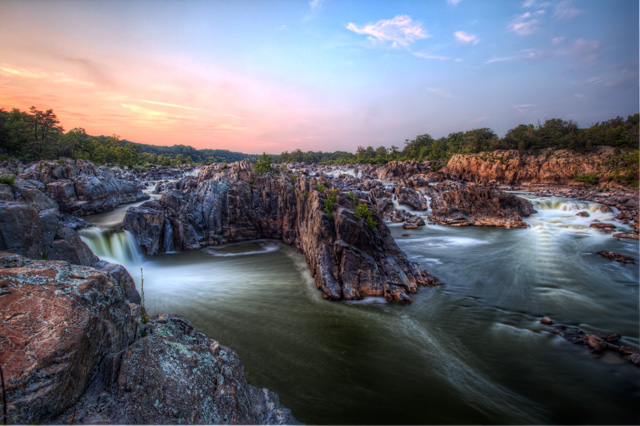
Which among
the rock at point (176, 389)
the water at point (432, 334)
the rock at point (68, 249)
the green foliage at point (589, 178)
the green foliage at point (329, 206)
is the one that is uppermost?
the green foliage at point (589, 178)

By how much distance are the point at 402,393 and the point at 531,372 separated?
4708 mm

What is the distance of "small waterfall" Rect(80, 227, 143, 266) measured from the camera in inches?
639

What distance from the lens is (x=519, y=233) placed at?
2544 cm

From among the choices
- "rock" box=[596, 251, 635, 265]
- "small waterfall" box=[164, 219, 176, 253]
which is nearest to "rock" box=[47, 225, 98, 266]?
"small waterfall" box=[164, 219, 176, 253]

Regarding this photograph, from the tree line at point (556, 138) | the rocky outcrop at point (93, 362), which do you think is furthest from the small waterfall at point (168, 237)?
the tree line at point (556, 138)

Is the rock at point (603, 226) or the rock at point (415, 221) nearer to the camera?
the rock at point (603, 226)

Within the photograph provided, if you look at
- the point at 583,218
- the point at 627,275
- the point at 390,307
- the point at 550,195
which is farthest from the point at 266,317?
the point at 550,195

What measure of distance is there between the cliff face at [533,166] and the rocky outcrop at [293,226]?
51017 mm

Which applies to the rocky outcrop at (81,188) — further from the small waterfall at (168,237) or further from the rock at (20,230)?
the rock at (20,230)

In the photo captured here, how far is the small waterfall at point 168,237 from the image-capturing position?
65.7ft

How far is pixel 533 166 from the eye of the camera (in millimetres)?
54375

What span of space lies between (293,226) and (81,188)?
21.8m

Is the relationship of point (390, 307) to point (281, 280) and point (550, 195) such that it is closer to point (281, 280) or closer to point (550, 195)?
point (281, 280)

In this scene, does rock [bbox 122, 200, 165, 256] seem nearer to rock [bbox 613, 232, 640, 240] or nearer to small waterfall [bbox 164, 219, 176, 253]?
small waterfall [bbox 164, 219, 176, 253]
